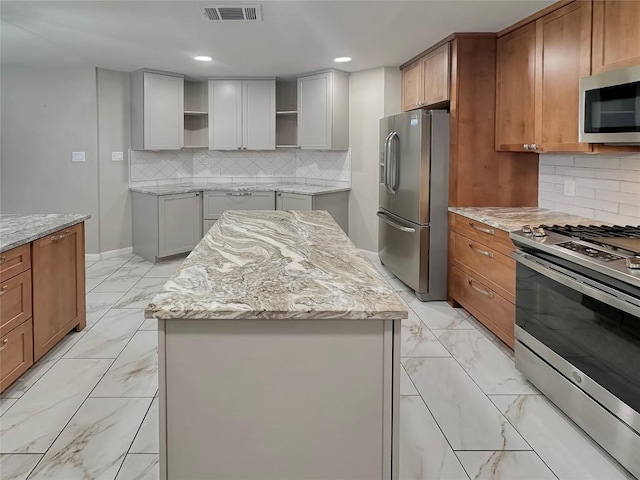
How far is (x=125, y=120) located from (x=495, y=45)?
4.27 m

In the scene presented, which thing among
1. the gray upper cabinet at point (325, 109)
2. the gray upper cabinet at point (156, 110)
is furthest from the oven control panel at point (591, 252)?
the gray upper cabinet at point (156, 110)

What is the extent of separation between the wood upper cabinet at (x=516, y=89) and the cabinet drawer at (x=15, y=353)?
340 cm

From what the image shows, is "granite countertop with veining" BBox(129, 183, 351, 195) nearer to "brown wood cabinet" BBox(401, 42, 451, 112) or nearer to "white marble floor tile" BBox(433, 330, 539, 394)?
"brown wood cabinet" BBox(401, 42, 451, 112)

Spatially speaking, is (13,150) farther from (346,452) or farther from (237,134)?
(346,452)

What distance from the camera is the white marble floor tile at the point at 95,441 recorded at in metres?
2.01

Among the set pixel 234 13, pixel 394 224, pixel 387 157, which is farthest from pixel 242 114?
pixel 234 13

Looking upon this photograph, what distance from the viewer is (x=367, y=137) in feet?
19.1

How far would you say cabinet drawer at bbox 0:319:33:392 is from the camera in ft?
8.43

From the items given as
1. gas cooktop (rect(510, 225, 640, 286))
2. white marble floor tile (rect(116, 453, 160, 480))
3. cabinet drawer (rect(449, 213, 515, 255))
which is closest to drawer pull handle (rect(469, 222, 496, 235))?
cabinet drawer (rect(449, 213, 515, 255))

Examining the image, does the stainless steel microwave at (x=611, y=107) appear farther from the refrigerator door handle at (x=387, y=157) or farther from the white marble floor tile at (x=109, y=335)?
the white marble floor tile at (x=109, y=335)

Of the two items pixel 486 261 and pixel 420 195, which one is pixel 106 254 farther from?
pixel 486 261

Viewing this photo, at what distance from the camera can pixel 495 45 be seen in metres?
3.95

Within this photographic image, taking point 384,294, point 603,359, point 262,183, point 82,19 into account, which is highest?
point 82,19

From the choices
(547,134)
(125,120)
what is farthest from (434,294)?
(125,120)
